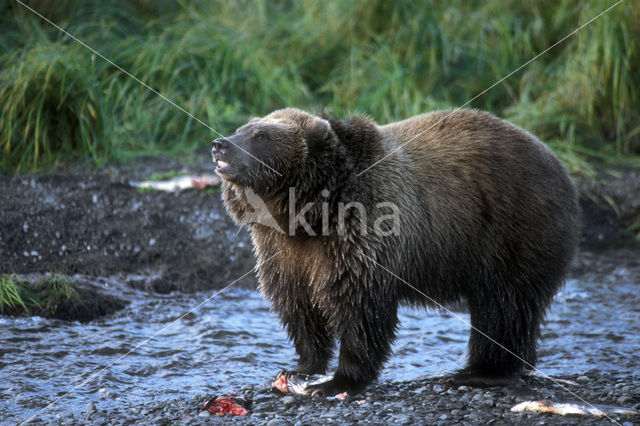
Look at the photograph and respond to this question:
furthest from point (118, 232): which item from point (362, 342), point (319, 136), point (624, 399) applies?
point (624, 399)

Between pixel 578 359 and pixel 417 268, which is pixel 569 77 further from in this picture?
pixel 417 268

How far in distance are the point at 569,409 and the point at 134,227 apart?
4370 mm

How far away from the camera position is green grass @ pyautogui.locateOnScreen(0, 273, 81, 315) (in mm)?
5730

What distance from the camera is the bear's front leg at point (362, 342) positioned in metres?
4.64

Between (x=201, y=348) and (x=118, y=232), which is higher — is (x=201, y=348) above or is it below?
below

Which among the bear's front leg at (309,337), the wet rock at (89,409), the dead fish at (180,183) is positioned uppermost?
the dead fish at (180,183)

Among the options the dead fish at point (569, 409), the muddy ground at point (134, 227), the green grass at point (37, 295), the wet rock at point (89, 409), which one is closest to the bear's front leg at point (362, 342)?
the dead fish at point (569, 409)

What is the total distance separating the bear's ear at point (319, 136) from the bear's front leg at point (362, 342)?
0.93m

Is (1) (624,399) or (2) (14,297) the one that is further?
(2) (14,297)

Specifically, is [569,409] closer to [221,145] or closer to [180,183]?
[221,145]

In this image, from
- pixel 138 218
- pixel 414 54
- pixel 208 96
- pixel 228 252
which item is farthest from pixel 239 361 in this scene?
pixel 414 54

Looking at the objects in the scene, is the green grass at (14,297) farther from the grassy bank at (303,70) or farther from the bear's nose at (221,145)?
the grassy bank at (303,70)

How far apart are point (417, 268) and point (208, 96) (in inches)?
204

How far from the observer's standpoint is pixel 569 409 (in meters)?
4.27
